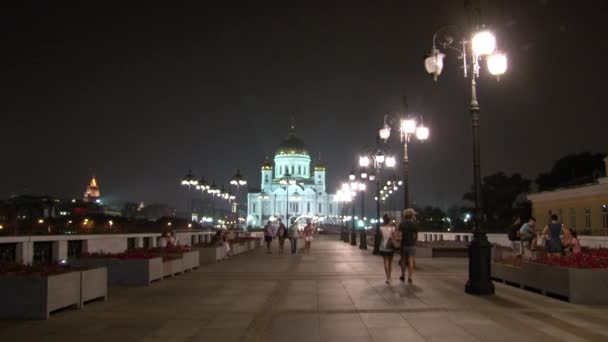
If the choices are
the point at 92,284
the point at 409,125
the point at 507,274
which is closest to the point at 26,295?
the point at 92,284

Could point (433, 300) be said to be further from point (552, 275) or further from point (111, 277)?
point (111, 277)

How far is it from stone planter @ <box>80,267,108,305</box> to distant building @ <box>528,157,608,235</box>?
101 feet

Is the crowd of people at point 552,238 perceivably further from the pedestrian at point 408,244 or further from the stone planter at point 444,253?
the stone planter at point 444,253

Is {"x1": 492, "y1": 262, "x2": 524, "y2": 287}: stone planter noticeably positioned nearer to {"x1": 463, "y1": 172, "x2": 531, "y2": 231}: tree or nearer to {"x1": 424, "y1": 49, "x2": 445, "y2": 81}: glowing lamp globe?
{"x1": 424, "y1": 49, "x2": 445, "y2": 81}: glowing lamp globe

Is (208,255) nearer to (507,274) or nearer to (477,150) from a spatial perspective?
(507,274)

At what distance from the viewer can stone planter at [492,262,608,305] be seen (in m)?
11.9

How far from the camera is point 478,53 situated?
14.1m

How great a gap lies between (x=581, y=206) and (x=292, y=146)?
121 metres

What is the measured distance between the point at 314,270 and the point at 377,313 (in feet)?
33.1

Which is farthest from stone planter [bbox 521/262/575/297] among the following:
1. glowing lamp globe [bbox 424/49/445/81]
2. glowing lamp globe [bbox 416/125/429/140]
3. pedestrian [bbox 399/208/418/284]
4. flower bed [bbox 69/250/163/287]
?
flower bed [bbox 69/250/163/287]

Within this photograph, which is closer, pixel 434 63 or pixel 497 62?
pixel 497 62

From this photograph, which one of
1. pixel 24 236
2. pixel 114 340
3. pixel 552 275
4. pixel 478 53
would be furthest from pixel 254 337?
pixel 24 236

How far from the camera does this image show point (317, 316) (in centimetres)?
1081

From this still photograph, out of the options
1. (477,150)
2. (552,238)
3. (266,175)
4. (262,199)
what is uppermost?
(266,175)
